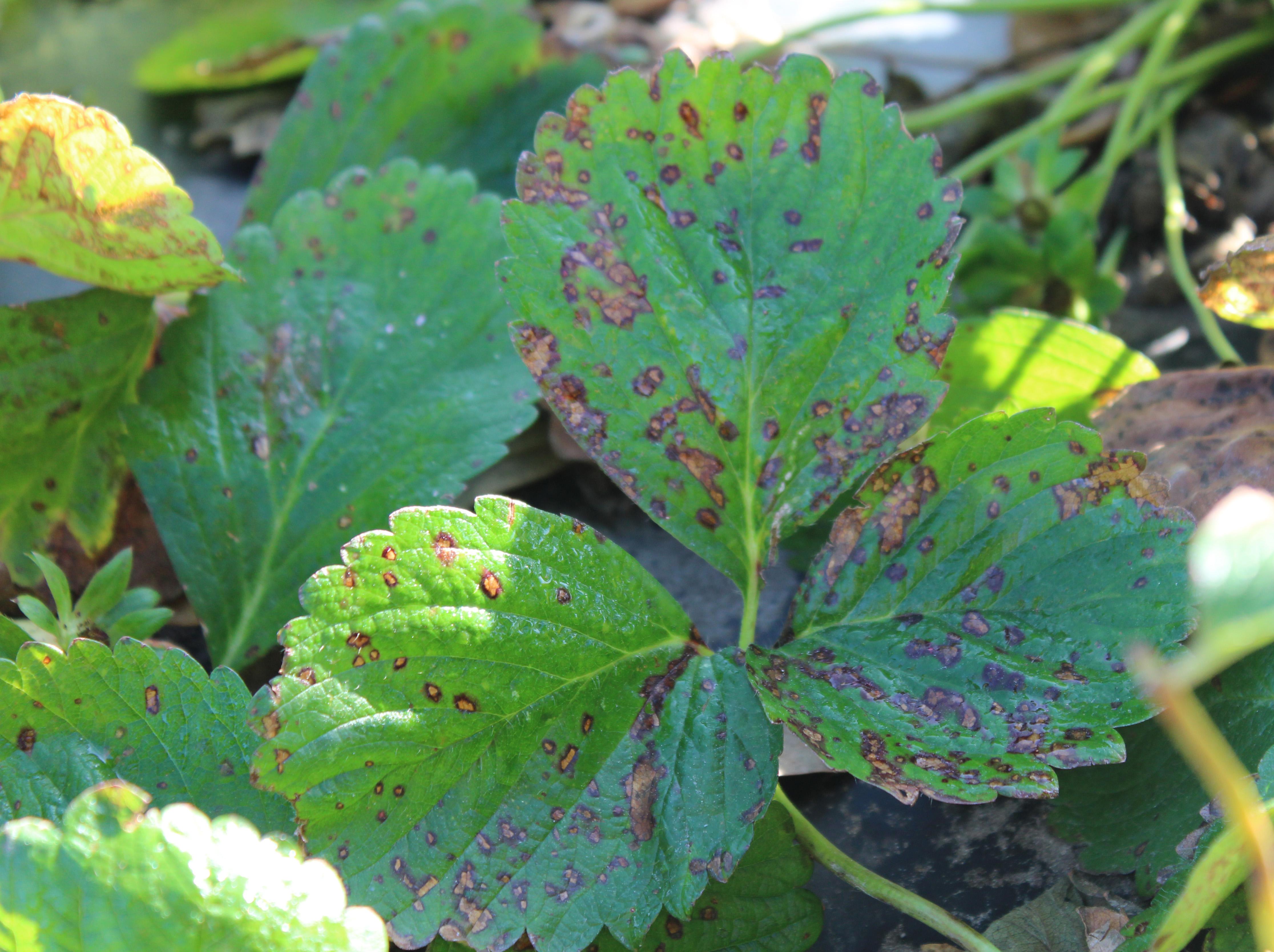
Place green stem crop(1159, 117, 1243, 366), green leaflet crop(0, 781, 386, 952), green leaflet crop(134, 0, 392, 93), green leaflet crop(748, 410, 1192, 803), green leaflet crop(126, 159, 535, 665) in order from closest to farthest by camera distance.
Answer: green leaflet crop(0, 781, 386, 952) → green leaflet crop(748, 410, 1192, 803) → green leaflet crop(126, 159, 535, 665) → green stem crop(1159, 117, 1243, 366) → green leaflet crop(134, 0, 392, 93)

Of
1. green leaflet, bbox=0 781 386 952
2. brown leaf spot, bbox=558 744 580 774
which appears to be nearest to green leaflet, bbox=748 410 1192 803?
brown leaf spot, bbox=558 744 580 774

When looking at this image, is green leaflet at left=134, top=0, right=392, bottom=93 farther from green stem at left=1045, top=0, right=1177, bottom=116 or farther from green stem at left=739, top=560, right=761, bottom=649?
green stem at left=739, top=560, right=761, bottom=649

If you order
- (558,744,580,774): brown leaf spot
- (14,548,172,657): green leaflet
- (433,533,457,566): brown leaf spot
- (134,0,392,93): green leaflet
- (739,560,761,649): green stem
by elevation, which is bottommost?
(558,744,580,774): brown leaf spot

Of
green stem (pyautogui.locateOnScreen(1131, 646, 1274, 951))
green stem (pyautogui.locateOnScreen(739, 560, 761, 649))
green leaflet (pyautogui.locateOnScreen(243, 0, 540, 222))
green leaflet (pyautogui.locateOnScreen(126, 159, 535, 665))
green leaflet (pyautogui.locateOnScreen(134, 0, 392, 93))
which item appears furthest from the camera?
green leaflet (pyautogui.locateOnScreen(134, 0, 392, 93))

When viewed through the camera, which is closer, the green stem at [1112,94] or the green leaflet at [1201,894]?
the green leaflet at [1201,894]

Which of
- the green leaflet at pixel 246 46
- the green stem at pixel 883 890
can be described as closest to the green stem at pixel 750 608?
the green stem at pixel 883 890

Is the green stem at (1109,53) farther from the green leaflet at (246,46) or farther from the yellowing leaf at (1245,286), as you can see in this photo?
the green leaflet at (246,46)

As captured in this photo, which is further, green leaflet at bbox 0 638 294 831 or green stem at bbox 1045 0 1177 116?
green stem at bbox 1045 0 1177 116
